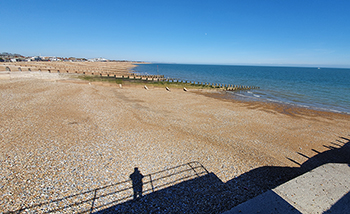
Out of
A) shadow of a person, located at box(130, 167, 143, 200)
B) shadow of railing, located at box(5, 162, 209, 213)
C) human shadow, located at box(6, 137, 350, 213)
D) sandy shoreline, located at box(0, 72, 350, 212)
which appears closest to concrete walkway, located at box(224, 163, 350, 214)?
human shadow, located at box(6, 137, 350, 213)

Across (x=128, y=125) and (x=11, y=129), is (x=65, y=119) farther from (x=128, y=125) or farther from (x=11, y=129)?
(x=128, y=125)

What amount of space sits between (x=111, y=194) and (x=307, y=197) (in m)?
8.81

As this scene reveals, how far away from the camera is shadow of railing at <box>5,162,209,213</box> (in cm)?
680

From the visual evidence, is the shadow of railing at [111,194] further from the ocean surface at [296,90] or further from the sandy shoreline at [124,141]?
the ocean surface at [296,90]

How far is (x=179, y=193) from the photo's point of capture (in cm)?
795

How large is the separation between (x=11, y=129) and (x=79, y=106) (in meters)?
7.96

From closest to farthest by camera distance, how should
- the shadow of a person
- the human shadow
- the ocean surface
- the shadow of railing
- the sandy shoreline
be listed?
the shadow of railing < the human shadow < the shadow of a person < the sandy shoreline < the ocean surface

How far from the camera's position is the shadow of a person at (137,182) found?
785cm

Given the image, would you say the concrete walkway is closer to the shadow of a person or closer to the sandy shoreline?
the sandy shoreline

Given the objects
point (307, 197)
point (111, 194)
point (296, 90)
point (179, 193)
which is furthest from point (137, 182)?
point (296, 90)

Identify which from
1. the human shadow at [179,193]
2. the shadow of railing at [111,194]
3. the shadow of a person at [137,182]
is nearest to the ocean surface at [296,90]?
the human shadow at [179,193]

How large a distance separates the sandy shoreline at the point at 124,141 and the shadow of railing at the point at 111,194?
40 cm

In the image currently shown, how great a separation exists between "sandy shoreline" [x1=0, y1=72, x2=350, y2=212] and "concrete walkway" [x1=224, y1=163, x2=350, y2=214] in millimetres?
2865

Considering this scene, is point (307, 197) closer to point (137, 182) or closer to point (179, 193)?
point (179, 193)
